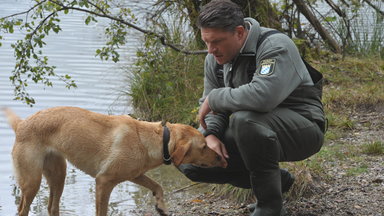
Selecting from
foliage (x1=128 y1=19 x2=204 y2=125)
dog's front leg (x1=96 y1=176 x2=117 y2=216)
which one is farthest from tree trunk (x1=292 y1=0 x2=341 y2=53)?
dog's front leg (x1=96 y1=176 x2=117 y2=216)

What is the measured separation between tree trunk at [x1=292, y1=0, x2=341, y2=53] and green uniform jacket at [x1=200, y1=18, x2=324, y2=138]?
5050mm

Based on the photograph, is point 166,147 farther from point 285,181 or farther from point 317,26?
point 317,26

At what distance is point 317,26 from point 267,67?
609 cm

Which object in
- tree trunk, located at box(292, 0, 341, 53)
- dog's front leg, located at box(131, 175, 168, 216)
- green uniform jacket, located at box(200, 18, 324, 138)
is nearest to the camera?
green uniform jacket, located at box(200, 18, 324, 138)

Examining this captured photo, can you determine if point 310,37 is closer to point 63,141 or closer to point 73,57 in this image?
point 73,57

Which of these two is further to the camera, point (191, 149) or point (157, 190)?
point (157, 190)

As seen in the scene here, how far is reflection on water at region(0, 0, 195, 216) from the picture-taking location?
560 cm

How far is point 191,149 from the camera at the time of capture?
4387 mm

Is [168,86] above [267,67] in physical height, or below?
below

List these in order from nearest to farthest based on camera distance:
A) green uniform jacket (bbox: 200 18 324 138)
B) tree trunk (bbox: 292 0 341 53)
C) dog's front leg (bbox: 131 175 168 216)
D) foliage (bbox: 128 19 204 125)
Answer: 1. green uniform jacket (bbox: 200 18 324 138)
2. dog's front leg (bbox: 131 175 168 216)
3. foliage (bbox: 128 19 204 125)
4. tree trunk (bbox: 292 0 341 53)

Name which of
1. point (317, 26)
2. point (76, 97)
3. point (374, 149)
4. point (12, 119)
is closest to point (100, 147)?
point (12, 119)

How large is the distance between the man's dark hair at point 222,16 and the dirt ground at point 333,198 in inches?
61.5

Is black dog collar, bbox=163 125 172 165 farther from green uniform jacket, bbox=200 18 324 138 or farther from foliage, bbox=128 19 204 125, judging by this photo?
foliage, bbox=128 19 204 125

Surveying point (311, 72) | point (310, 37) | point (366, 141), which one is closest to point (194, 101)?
point (366, 141)
